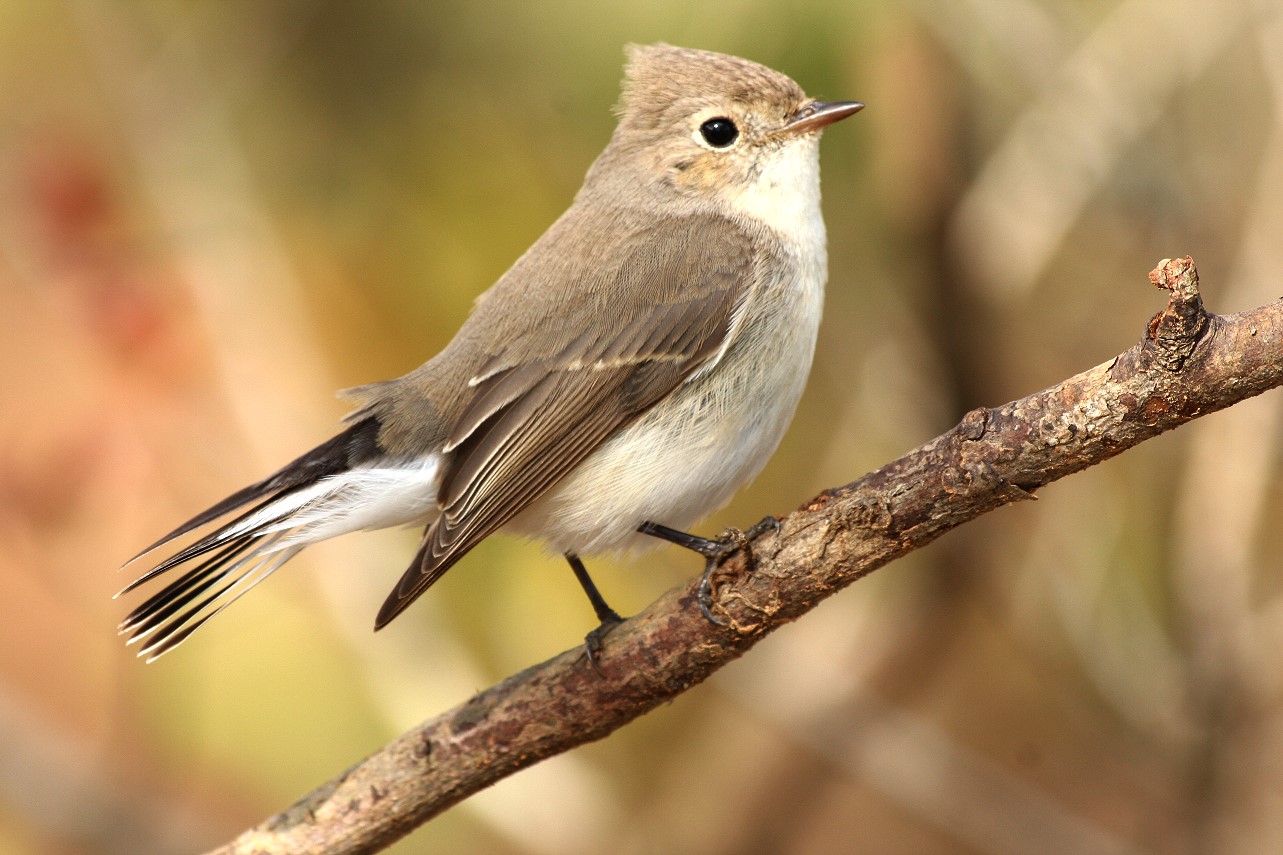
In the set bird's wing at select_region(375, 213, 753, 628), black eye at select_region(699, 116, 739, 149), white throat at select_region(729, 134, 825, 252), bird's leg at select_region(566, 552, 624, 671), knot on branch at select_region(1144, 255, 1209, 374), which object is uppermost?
black eye at select_region(699, 116, 739, 149)

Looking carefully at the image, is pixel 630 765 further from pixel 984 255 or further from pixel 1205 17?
pixel 1205 17

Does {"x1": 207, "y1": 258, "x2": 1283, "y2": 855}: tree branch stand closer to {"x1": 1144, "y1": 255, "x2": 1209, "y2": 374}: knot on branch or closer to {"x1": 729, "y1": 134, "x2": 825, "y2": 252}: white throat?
{"x1": 1144, "y1": 255, "x2": 1209, "y2": 374}: knot on branch

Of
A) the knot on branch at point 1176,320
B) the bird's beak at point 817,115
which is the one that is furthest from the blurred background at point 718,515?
the knot on branch at point 1176,320

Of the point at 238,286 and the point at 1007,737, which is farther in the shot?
the point at 1007,737

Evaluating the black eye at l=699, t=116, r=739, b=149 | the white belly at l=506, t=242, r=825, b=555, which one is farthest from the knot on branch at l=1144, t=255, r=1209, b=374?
the black eye at l=699, t=116, r=739, b=149

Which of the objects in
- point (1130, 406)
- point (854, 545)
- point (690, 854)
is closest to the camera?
point (1130, 406)

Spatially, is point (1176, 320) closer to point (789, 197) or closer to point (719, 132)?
point (789, 197)

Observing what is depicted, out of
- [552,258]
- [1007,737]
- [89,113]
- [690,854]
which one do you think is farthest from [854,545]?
[89,113]

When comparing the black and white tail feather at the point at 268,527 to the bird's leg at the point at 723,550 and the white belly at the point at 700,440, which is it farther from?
the bird's leg at the point at 723,550
